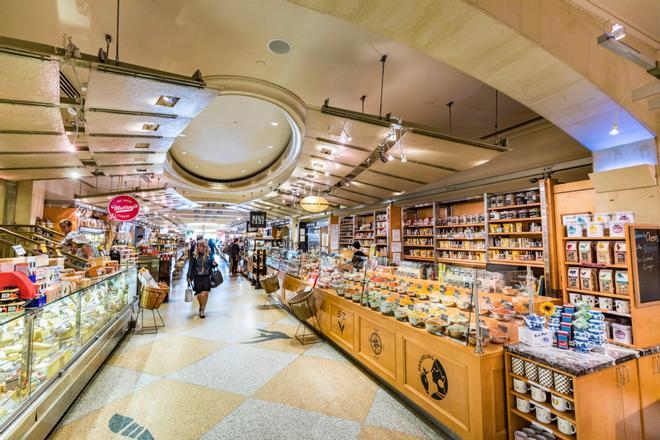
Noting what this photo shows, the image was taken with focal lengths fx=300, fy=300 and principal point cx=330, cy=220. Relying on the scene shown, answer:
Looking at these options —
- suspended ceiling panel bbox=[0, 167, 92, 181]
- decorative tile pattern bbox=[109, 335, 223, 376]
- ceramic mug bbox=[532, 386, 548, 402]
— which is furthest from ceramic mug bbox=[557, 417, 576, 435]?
suspended ceiling panel bbox=[0, 167, 92, 181]

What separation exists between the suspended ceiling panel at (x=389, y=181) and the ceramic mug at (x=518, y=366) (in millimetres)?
5116

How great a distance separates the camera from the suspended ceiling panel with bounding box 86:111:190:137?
410 centimetres

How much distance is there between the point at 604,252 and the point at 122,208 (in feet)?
29.4

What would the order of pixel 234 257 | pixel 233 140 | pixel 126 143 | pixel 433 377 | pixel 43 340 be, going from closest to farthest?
pixel 43 340
pixel 433 377
pixel 126 143
pixel 233 140
pixel 234 257

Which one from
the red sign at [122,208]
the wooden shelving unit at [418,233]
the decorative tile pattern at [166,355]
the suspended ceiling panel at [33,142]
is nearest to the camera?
the decorative tile pattern at [166,355]

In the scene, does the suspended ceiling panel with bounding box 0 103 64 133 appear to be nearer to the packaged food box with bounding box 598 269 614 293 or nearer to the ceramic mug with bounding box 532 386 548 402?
the ceramic mug with bounding box 532 386 548 402

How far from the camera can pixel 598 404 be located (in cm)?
209

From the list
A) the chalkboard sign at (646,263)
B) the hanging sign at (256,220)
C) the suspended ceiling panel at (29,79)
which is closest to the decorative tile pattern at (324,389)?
the chalkboard sign at (646,263)

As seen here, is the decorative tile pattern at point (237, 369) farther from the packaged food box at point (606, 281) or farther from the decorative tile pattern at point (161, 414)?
the packaged food box at point (606, 281)

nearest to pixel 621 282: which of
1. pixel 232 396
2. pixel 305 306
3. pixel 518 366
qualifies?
pixel 518 366

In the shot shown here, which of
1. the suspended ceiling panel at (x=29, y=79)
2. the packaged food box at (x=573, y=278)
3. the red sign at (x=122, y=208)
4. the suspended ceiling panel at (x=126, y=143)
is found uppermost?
the suspended ceiling panel at (x=126, y=143)

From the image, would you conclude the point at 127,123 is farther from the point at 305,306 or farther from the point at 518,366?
the point at 518,366

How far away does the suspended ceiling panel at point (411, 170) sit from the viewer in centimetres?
633

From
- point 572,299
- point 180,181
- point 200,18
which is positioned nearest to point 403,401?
point 572,299
